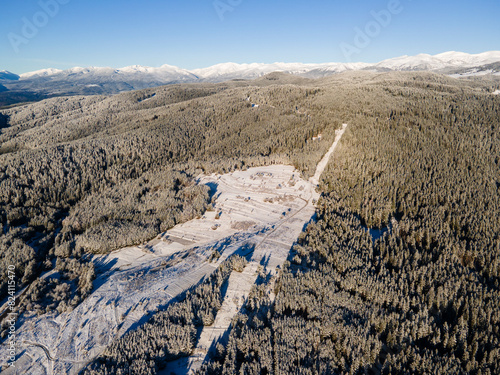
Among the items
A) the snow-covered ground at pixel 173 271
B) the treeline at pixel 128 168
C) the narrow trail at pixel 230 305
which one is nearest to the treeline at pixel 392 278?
the narrow trail at pixel 230 305

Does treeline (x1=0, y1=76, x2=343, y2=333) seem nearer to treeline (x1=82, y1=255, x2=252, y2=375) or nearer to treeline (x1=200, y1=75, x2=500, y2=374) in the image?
treeline (x1=82, y1=255, x2=252, y2=375)

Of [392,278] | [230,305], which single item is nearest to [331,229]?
[392,278]

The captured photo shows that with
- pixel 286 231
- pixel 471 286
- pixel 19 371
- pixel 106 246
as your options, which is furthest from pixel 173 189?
pixel 471 286

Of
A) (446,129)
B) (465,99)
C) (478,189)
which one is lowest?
(478,189)

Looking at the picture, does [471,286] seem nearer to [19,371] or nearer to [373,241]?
[373,241]

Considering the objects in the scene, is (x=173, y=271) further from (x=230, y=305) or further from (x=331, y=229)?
(x=331, y=229)

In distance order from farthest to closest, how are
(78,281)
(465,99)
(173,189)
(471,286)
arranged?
1. (465,99)
2. (173,189)
3. (78,281)
4. (471,286)

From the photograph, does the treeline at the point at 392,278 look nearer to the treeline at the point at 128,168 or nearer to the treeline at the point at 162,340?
the treeline at the point at 162,340
